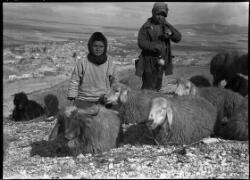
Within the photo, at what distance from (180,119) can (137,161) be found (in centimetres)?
138

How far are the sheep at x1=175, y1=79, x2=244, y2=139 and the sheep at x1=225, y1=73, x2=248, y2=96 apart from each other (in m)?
1.88

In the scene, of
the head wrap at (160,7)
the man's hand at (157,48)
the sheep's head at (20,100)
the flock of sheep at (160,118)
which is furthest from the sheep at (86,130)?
the sheep's head at (20,100)

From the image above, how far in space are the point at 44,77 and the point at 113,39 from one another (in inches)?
149

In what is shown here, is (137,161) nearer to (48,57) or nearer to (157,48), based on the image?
(157,48)

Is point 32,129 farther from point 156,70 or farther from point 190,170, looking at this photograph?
point 190,170

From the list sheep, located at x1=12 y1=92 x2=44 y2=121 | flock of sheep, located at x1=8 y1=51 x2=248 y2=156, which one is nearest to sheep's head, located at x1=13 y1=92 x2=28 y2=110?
sheep, located at x1=12 y1=92 x2=44 y2=121

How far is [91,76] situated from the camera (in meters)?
7.38

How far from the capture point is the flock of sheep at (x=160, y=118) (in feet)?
21.0

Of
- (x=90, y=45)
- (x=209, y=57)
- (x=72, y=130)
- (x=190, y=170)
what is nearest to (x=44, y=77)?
(x=209, y=57)

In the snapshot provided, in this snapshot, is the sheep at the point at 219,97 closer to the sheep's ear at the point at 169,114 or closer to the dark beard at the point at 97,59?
the sheep's ear at the point at 169,114

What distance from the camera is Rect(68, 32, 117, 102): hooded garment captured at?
7.34m

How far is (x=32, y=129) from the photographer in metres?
9.19

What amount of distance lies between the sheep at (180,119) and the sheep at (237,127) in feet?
0.80

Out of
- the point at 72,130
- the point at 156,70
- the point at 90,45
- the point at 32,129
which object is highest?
the point at 90,45
